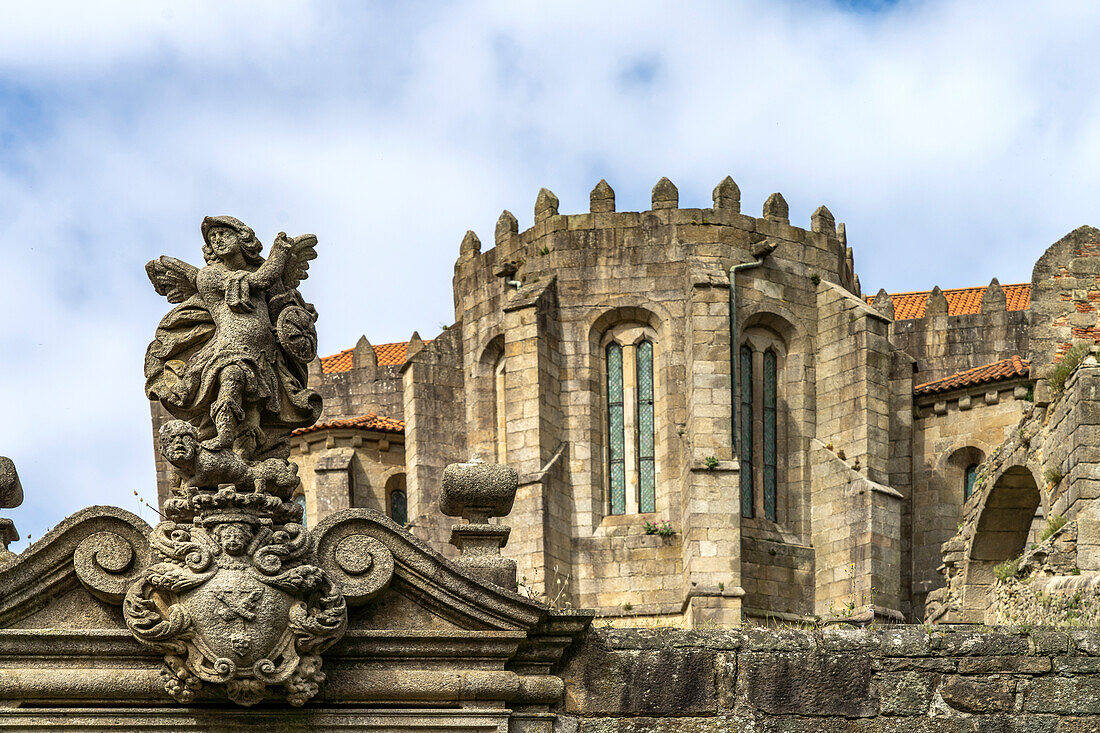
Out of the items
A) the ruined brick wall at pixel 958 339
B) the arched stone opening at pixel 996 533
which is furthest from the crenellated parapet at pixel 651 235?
the arched stone opening at pixel 996 533

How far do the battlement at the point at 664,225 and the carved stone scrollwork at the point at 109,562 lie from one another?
2740cm

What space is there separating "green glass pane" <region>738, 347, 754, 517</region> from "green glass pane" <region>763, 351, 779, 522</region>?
32 cm

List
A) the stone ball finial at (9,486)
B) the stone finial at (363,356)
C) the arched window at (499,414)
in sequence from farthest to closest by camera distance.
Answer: the stone finial at (363,356) → the arched window at (499,414) → the stone ball finial at (9,486)

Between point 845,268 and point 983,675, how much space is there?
96.5 ft

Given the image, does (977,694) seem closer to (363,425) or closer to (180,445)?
(180,445)

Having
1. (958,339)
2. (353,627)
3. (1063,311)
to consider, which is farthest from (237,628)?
(958,339)

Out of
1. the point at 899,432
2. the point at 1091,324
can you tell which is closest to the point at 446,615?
the point at 1091,324

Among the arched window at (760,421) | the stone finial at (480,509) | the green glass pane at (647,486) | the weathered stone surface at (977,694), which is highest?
the arched window at (760,421)

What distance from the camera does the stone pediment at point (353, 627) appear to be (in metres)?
10.9

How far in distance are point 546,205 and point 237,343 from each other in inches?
1064

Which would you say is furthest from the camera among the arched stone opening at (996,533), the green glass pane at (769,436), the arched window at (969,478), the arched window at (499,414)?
the arched window at (969,478)

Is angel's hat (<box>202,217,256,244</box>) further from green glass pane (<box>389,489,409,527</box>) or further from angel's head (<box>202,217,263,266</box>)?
green glass pane (<box>389,489,409,527</box>)

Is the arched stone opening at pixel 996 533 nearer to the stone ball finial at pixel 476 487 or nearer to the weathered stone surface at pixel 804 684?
the weathered stone surface at pixel 804 684

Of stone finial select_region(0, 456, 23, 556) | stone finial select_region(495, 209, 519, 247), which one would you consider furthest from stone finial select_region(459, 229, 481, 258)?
stone finial select_region(0, 456, 23, 556)
